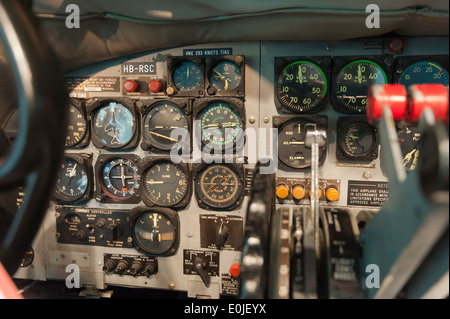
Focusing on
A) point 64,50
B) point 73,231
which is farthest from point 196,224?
point 64,50

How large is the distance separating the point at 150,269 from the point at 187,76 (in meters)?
1.47

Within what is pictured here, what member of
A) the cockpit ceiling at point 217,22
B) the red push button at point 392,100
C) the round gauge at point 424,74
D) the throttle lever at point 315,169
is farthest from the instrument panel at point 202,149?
the red push button at point 392,100

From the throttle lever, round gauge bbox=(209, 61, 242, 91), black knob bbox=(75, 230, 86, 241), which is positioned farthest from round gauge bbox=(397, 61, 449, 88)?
black knob bbox=(75, 230, 86, 241)

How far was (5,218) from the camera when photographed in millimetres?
1465

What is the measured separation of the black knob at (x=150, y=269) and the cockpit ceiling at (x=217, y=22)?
1.59 meters

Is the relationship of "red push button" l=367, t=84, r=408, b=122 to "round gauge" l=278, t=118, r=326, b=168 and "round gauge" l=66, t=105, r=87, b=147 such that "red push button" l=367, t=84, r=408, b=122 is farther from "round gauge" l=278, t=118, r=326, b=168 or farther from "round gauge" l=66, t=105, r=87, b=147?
"round gauge" l=66, t=105, r=87, b=147

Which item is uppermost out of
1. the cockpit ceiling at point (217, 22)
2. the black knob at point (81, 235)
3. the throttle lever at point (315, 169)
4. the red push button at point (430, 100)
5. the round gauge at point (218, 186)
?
the cockpit ceiling at point (217, 22)

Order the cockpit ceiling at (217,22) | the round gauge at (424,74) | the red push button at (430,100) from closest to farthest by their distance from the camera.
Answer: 1. the red push button at (430,100)
2. the cockpit ceiling at (217,22)
3. the round gauge at (424,74)

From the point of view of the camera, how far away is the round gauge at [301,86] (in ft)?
6.98

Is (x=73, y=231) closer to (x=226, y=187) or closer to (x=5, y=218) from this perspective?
(x=5, y=218)

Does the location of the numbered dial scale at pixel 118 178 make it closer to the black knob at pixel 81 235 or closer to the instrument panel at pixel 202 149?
the instrument panel at pixel 202 149

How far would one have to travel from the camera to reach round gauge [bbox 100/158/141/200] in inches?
97.0

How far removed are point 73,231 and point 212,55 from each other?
1.76m

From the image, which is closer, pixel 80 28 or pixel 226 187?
pixel 80 28
